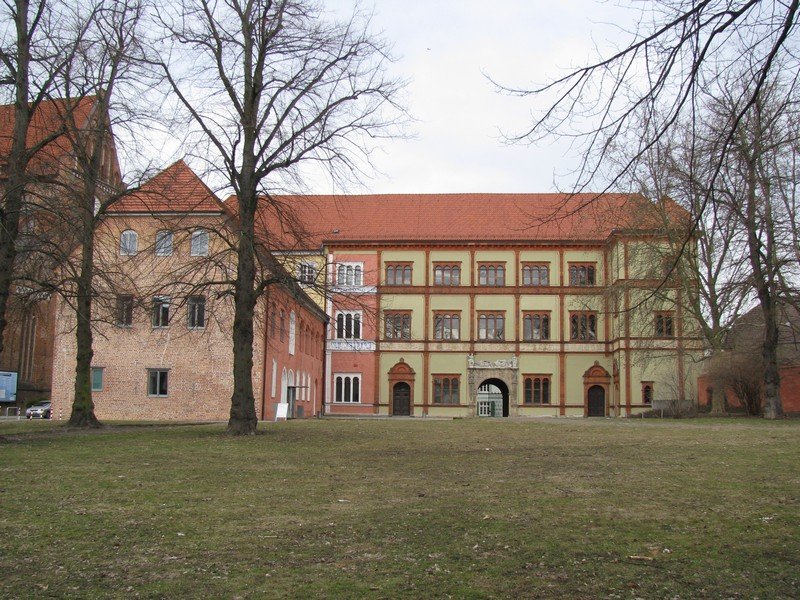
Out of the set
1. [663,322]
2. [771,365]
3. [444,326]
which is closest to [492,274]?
[444,326]

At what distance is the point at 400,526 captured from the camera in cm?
788

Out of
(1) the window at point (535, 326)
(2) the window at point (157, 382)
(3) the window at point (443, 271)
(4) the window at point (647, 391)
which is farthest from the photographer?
(3) the window at point (443, 271)

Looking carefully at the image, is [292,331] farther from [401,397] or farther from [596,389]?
[596,389]

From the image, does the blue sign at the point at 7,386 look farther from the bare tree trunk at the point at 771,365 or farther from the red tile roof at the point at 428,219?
the bare tree trunk at the point at 771,365

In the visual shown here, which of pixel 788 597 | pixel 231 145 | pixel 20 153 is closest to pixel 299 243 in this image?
pixel 231 145

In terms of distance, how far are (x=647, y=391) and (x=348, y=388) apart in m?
20.5

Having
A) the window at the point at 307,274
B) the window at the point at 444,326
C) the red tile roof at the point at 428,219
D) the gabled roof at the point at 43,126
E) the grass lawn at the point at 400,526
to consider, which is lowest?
the grass lawn at the point at 400,526

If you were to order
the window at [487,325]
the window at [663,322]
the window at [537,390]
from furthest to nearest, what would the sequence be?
1. the window at [487,325]
2. the window at [537,390]
3. the window at [663,322]

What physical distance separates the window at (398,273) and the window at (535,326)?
8.83 meters

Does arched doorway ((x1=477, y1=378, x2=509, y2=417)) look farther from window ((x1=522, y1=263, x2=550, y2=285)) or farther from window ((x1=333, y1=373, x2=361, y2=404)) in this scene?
window ((x1=333, y1=373, x2=361, y2=404))

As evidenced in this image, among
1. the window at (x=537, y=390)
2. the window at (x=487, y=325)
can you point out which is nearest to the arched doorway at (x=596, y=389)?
the window at (x=537, y=390)

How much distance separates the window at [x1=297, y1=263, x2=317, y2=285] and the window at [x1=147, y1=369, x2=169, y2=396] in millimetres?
17144

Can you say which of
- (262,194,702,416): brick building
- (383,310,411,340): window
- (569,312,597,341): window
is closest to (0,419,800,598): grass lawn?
(383,310,411,340): window

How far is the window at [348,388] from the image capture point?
56.6 meters
